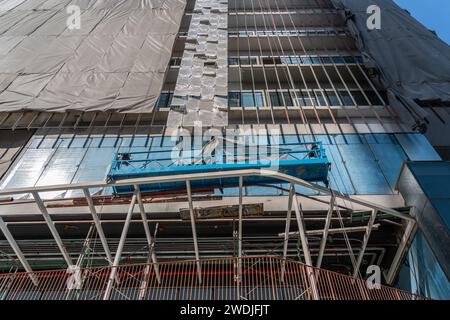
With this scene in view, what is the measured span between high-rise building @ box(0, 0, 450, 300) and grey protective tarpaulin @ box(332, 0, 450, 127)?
0.43 ft

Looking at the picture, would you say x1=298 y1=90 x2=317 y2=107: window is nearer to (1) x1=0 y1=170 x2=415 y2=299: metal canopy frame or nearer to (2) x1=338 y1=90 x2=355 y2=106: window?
(2) x1=338 y1=90 x2=355 y2=106: window

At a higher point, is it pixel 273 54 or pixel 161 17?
pixel 161 17

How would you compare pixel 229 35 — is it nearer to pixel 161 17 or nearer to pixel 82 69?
pixel 161 17

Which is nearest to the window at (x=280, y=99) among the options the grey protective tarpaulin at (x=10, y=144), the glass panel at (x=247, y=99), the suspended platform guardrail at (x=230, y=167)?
the glass panel at (x=247, y=99)

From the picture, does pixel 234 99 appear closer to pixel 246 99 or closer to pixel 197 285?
pixel 246 99

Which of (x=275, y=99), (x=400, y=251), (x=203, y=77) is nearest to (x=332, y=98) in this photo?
(x=275, y=99)

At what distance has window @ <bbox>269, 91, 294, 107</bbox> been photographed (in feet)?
59.6

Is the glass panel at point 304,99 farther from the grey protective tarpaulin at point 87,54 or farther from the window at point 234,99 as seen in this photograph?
the grey protective tarpaulin at point 87,54

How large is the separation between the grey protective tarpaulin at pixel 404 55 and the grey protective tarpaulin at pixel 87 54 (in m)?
12.3

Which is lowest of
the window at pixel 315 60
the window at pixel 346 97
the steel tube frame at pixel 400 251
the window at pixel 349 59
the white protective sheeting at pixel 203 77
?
the steel tube frame at pixel 400 251

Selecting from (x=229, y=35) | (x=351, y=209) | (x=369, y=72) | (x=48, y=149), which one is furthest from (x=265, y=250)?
(x=229, y=35)

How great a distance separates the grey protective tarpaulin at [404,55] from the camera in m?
15.8
